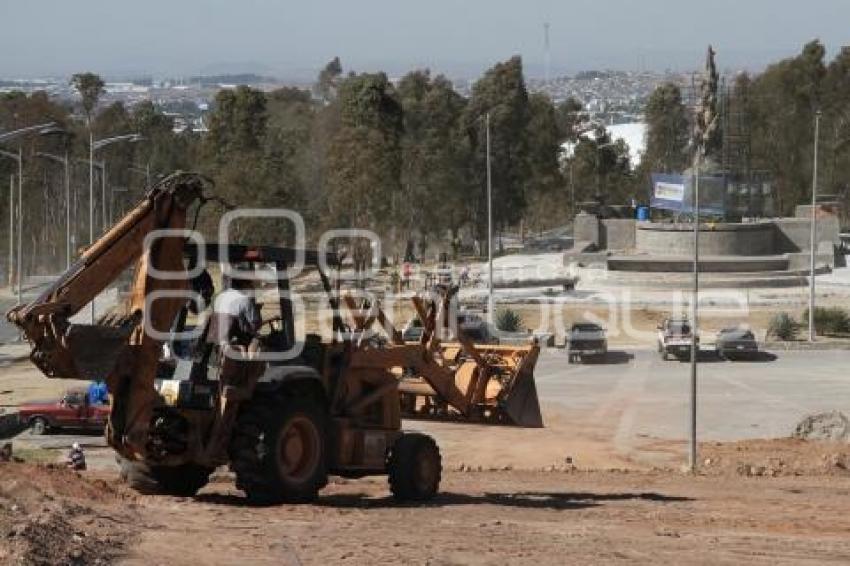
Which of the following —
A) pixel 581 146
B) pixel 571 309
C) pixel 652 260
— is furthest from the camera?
pixel 581 146

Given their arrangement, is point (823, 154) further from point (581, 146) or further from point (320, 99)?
point (320, 99)

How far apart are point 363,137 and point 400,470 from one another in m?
69.7

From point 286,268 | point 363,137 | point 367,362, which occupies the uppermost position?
point 363,137

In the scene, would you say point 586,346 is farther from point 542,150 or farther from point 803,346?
point 542,150

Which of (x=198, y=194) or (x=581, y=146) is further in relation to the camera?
(x=581, y=146)

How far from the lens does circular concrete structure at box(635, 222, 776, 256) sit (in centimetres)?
7712

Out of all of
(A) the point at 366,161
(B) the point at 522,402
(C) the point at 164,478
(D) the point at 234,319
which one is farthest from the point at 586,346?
(A) the point at 366,161

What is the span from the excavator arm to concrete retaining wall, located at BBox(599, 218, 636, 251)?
70674 millimetres

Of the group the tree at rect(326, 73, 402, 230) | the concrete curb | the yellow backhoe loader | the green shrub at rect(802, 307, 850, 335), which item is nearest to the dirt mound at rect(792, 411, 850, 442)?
the yellow backhoe loader

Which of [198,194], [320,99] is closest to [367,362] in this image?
[198,194]

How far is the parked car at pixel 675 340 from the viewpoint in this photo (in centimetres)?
4912

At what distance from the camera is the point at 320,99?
163 metres

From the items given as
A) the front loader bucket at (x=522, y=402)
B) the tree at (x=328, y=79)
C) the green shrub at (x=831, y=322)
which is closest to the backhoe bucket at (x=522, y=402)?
the front loader bucket at (x=522, y=402)

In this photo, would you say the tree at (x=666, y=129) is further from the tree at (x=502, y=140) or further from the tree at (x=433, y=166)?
the tree at (x=433, y=166)
